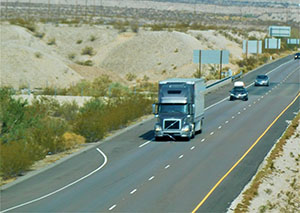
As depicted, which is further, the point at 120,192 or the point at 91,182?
the point at 91,182

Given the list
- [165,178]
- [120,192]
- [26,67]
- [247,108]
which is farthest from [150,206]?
[26,67]

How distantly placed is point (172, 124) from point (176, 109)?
1116 millimetres

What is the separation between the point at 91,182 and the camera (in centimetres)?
3225

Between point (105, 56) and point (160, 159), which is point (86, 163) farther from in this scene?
point (105, 56)

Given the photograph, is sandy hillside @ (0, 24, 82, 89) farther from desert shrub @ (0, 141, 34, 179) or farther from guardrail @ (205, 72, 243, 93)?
desert shrub @ (0, 141, 34, 179)

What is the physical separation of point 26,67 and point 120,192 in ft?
191

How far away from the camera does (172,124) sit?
43.1 m

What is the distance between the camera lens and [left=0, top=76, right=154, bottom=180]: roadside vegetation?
3459cm

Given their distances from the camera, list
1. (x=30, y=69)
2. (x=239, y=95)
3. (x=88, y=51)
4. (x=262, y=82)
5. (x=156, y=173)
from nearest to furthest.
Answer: (x=156, y=173)
(x=239, y=95)
(x=262, y=82)
(x=30, y=69)
(x=88, y=51)

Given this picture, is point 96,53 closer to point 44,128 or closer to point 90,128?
point 90,128

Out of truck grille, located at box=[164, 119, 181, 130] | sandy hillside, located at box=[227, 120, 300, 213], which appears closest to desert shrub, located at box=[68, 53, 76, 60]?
truck grille, located at box=[164, 119, 181, 130]

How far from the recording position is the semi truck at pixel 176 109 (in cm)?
4312

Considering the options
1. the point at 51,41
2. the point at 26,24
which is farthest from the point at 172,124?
the point at 26,24

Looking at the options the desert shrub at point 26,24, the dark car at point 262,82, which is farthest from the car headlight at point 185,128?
the desert shrub at point 26,24
